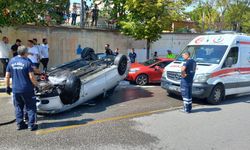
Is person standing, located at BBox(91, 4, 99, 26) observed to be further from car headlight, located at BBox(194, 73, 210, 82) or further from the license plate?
car headlight, located at BBox(194, 73, 210, 82)

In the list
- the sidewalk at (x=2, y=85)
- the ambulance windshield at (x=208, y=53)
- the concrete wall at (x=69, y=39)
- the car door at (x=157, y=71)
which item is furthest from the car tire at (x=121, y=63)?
the concrete wall at (x=69, y=39)

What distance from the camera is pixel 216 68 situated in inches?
367

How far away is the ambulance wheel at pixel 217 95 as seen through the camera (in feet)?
30.7

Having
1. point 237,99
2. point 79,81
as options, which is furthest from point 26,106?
point 237,99

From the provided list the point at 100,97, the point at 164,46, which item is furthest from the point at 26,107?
the point at 164,46

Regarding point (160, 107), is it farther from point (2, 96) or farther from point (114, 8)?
point (114, 8)

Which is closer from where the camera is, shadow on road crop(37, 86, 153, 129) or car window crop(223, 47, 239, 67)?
shadow on road crop(37, 86, 153, 129)

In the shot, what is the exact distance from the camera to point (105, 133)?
20.5 ft

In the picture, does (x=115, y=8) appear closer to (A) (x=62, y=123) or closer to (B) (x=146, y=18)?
(B) (x=146, y=18)

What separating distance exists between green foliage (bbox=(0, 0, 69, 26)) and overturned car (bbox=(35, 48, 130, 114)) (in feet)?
6.23

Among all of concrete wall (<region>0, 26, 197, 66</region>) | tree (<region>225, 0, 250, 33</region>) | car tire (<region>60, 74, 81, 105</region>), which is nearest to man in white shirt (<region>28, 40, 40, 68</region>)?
concrete wall (<region>0, 26, 197, 66</region>)

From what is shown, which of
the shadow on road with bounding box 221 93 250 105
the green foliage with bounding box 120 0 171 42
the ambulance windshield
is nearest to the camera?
the ambulance windshield

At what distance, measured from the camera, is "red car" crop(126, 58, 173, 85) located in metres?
13.0

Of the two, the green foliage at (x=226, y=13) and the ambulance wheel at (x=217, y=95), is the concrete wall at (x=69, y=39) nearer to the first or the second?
the ambulance wheel at (x=217, y=95)
